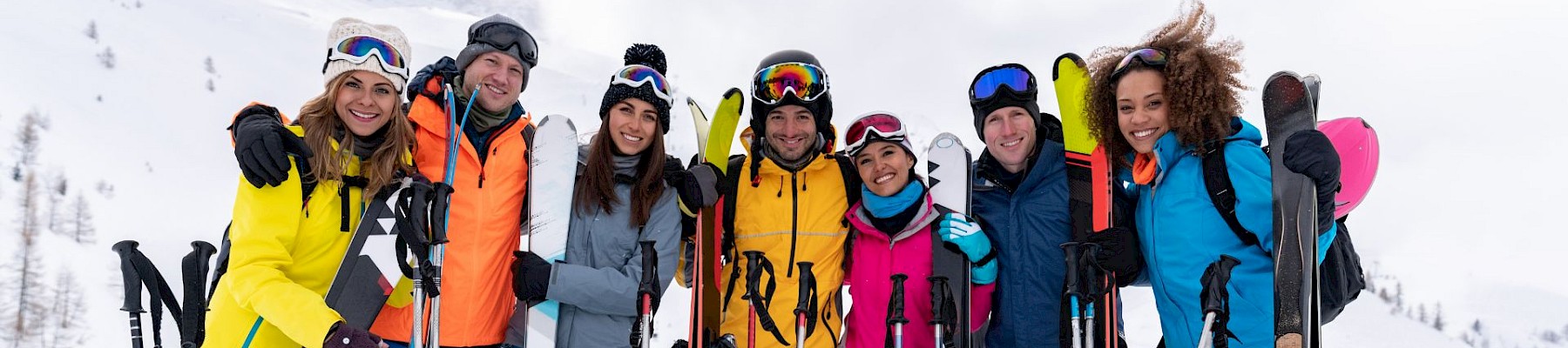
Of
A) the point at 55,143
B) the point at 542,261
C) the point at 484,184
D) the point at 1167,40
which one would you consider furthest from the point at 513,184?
the point at 55,143

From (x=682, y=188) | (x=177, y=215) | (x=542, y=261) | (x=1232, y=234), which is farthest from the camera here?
(x=177, y=215)

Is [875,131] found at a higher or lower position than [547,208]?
higher

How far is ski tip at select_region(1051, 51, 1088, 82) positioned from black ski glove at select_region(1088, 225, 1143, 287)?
87 cm

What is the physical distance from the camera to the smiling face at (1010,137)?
3492 mm

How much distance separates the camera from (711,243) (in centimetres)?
364

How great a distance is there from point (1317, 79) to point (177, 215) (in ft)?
113

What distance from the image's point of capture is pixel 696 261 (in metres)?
3.47

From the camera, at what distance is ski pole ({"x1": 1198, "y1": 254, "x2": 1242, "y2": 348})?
93.5 inches

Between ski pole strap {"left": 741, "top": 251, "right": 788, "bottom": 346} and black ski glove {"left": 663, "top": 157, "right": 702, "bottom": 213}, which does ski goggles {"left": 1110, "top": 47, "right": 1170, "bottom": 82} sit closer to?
ski pole strap {"left": 741, "top": 251, "right": 788, "bottom": 346}

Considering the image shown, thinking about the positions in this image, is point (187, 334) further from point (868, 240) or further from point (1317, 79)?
Result: point (1317, 79)

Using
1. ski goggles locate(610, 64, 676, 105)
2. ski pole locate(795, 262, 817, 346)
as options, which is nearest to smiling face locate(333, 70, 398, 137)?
ski goggles locate(610, 64, 676, 105)

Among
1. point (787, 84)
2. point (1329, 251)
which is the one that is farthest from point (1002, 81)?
point (1329, 251)

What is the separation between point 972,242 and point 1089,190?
0.48m

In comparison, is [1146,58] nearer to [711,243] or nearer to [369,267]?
[711,243]
